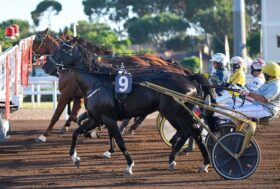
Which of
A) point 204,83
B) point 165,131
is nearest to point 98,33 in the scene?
point 165,131

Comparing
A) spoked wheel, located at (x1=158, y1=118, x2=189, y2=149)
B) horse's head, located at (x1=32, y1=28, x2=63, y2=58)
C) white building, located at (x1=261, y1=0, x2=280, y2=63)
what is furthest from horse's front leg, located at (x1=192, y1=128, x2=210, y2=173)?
white building, located at (x1=261, y1=0, x2=280, y2=63)

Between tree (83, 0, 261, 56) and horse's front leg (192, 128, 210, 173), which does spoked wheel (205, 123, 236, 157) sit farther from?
tree (83, 0, 261, 56)

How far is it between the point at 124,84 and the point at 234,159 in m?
1.79

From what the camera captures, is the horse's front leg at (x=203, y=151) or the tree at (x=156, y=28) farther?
the tree at (x=156, y=28)

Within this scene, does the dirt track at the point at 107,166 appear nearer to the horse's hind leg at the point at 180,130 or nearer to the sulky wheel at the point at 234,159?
the sulky wheel at the point at 234,159

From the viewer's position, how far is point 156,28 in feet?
245

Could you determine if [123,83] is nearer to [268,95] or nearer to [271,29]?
[268,95]

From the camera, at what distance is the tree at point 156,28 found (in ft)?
240

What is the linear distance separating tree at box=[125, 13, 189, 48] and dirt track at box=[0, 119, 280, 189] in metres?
57.7

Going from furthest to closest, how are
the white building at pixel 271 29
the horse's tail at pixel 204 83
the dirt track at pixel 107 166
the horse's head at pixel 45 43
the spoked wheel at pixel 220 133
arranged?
the white building at pixel 271 29 < the horse's head at pixel 45 43 < the spoked wheel at pixel 220 133 < the horse's tail at pixel 204 83 < the dirt track at pixel 107 166

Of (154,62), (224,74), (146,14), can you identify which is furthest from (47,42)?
(146,14)

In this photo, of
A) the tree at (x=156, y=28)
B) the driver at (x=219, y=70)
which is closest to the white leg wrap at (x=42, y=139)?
the driver at (x=219, y=70)

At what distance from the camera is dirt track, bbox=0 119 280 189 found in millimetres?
9539

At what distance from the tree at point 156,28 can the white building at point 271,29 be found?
2713 centimetres
